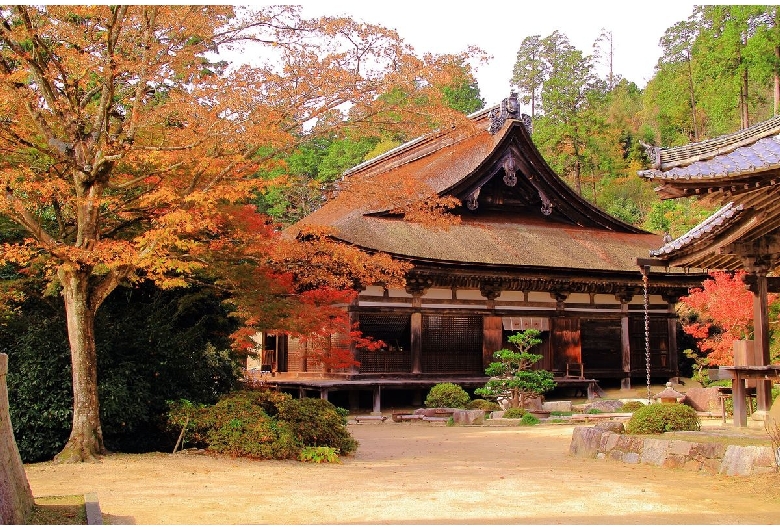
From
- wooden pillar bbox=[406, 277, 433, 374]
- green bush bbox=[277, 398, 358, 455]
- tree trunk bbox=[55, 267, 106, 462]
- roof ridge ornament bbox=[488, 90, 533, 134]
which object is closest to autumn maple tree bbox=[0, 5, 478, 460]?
tree trunk bbox=[55, 267, 106, 462]

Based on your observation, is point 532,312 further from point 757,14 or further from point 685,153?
point 757,14

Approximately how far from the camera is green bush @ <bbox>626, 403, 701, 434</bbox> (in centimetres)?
1200

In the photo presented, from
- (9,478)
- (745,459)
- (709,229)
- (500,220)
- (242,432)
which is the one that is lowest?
(745,459)

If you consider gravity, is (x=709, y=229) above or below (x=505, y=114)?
below

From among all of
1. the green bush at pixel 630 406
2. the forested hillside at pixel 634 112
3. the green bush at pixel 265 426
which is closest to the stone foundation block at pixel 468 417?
the green bush at pixel 630 406

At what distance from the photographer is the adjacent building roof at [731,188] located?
9.39m

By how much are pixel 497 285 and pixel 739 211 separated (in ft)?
42.1

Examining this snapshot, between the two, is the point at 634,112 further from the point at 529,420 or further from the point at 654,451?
the point at 654,451

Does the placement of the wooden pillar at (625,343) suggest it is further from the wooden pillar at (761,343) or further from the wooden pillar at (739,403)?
the wooden pillar at (739,403)

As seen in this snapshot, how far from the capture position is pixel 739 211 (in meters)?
11.5

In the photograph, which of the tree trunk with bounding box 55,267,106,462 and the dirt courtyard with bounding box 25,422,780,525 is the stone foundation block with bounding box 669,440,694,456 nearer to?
the dirt courtyard with bounding box 25,422,780,525

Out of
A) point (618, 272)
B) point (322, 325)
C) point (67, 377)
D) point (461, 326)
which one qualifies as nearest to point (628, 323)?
point (618, 272)

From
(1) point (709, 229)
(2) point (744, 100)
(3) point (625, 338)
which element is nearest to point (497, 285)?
(3) point (625, 338)

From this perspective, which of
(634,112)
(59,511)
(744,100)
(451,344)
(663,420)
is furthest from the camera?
(634,112)
